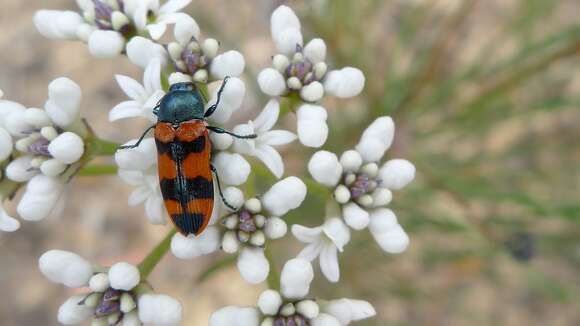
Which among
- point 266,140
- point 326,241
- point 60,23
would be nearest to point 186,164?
point 266,140

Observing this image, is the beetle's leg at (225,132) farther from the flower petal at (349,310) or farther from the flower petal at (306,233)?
the flower petal at (349,310)

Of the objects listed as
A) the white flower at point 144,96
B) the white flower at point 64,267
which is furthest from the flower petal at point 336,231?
the white flower at point 64,267

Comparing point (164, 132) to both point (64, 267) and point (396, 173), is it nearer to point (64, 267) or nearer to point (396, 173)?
point (64, 267)

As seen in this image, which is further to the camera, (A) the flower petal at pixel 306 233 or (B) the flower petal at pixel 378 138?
(B) the flower petal at pixel 378 138

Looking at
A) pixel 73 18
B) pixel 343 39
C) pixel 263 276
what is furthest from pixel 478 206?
pixel 73 18

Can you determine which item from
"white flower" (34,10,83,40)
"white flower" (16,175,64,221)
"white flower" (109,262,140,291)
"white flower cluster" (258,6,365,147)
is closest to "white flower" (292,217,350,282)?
"white flower cluster" (258,6,365,147)

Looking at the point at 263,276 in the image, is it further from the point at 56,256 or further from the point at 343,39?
the point at 343,39

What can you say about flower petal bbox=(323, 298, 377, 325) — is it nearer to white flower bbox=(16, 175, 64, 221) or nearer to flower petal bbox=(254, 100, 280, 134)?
→ flower petal bbox=(254, 100, 280, 134)
